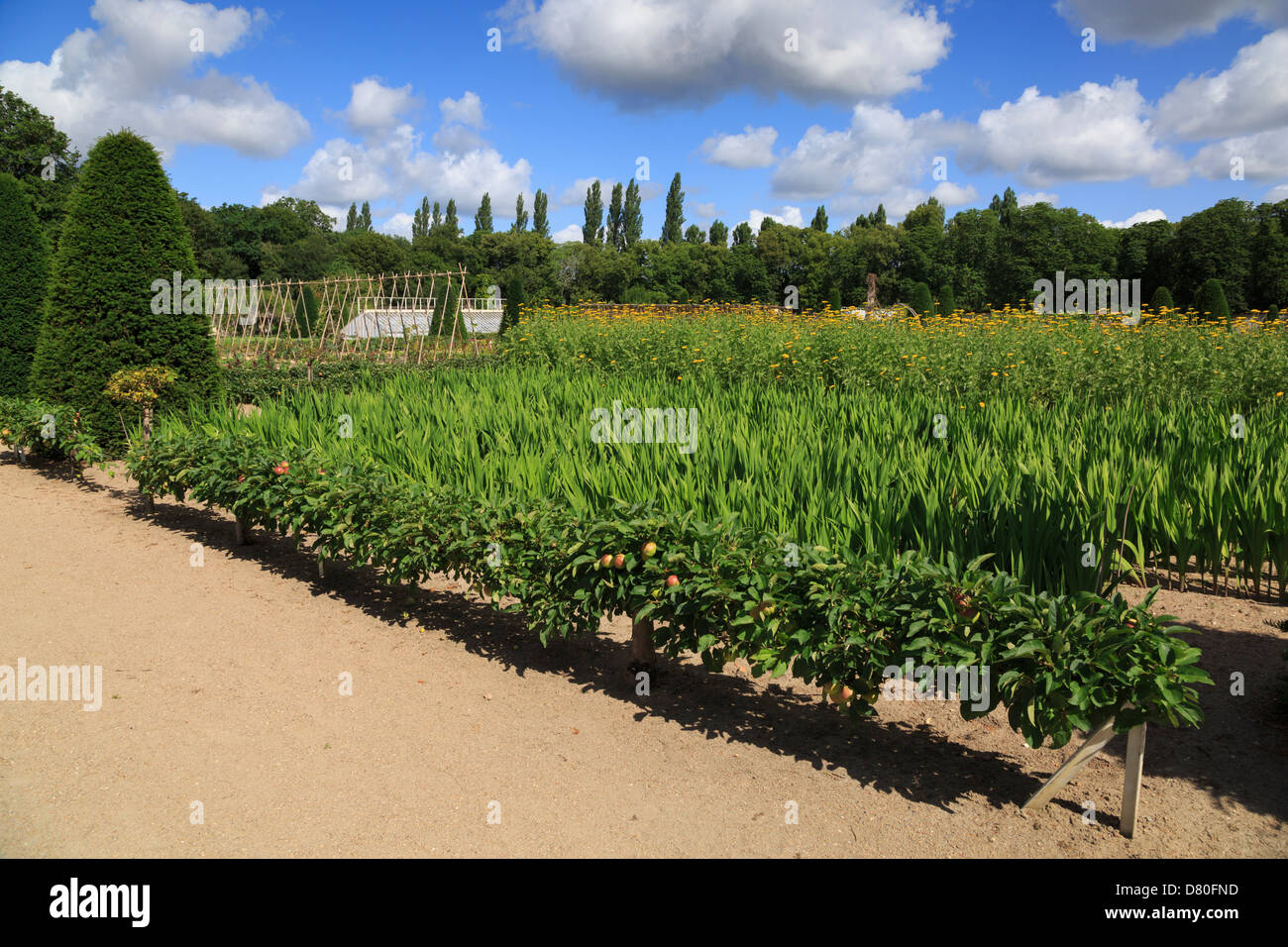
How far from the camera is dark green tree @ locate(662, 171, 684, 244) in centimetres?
7256

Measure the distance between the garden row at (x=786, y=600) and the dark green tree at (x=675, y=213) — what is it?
71006 millimetres

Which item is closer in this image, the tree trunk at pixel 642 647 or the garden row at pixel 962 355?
the tree trunk at pixel 642 647

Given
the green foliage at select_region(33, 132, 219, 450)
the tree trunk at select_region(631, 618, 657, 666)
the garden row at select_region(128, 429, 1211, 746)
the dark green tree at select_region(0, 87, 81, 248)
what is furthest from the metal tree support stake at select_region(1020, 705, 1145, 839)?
the dark green tree at select_region(0, 87, 81, 248)

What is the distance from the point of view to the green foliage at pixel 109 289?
8453 mm

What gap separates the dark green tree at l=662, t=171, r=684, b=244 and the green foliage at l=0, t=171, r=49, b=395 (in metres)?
64.9

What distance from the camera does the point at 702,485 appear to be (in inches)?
158

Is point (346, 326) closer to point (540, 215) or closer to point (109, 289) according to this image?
point (109, 289)

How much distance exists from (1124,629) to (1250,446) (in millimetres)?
3325

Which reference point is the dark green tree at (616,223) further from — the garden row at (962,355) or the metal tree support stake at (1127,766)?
the metal tree support stake at (1127,766)

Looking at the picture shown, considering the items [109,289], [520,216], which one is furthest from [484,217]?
[109,289]

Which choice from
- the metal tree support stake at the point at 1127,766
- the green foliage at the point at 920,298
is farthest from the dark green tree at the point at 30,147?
the metal tree support stake at the point at 1127,766
